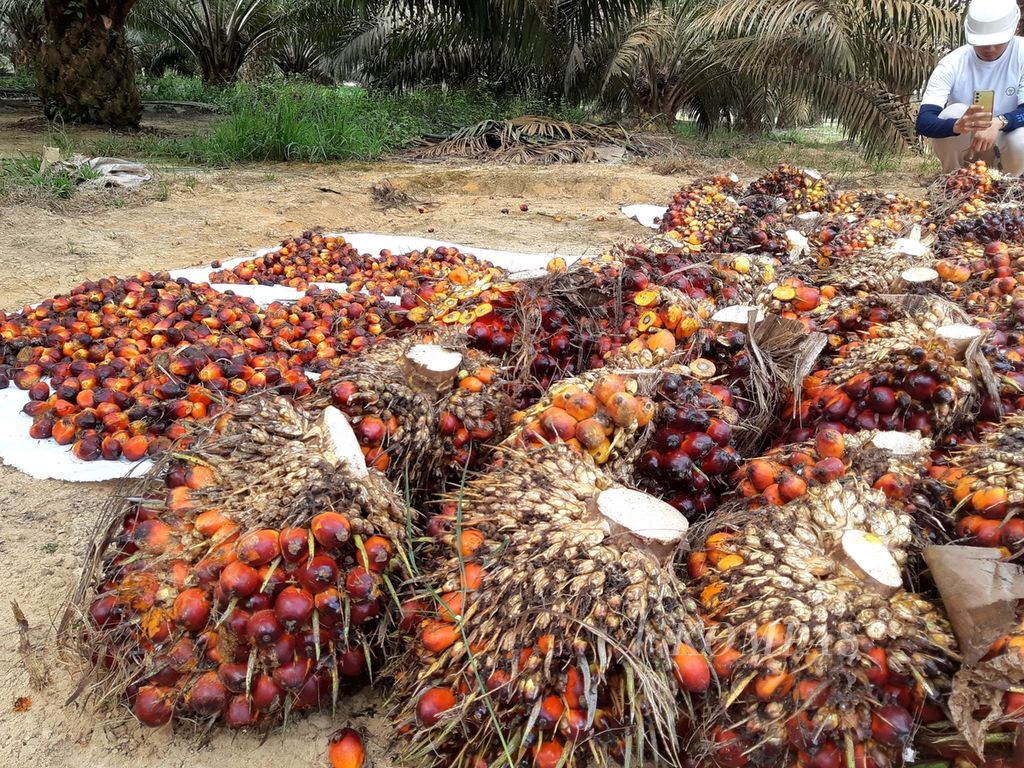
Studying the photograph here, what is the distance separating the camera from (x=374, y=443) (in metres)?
1.50

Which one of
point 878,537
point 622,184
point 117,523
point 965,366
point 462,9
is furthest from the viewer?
point 462,9

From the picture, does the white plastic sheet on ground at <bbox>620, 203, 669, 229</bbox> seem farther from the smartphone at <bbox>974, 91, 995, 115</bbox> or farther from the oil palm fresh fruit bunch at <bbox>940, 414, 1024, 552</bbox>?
the oil palm fresh fruit bunch at <bbox>940, 414, 1024, 552</bbox>

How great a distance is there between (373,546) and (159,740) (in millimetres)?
571

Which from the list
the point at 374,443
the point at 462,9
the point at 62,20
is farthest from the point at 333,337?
the point at 62,20

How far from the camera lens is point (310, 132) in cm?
765

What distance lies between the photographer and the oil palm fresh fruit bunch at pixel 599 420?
4.66 feet

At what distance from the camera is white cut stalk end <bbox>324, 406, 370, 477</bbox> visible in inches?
51.7

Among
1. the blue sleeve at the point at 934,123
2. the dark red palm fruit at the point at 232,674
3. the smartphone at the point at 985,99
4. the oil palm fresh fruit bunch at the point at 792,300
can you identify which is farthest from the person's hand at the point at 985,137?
the dark red palm fruit at the point at 232,674

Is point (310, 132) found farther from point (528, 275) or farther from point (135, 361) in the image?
point (528, 275)

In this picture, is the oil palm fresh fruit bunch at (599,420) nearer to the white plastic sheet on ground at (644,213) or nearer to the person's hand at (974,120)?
the white plastic sheet on ground at (644,213)

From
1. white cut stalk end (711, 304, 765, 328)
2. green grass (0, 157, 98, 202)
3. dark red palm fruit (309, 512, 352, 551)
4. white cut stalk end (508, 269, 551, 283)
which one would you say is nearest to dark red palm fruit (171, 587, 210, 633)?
dark red palm fruit (309, 512, 352, 551)

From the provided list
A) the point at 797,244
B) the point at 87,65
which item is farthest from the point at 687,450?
the point at 87,65

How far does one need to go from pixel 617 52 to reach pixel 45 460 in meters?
10.6

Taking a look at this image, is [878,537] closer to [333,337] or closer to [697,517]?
[697,517]
